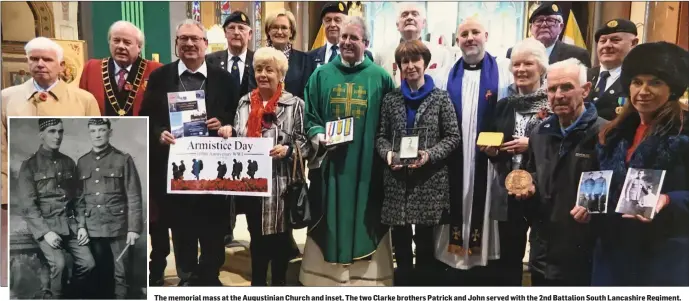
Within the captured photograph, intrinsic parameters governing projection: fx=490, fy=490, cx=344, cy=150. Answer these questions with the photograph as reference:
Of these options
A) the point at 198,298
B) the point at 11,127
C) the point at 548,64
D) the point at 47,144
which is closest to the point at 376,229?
the point at 198,298

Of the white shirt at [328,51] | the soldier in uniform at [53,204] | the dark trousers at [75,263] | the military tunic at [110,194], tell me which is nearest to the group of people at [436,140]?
the white shirt at [328,51]

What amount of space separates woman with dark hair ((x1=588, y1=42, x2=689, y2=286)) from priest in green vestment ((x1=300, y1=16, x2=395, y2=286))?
964 millimetres

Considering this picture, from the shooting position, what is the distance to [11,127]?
7.79 ft

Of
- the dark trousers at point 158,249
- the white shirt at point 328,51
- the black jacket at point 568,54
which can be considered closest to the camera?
the black jacket at point 568,54

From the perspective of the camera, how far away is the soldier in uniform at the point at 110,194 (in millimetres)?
2414

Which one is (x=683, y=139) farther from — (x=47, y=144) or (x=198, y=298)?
(x=47, y=144)

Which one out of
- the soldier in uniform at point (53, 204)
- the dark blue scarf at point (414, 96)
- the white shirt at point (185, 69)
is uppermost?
the white shirt at point (185, 69)

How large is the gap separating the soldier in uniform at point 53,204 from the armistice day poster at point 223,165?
54 centimetres

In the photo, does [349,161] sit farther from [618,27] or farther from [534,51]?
[618,27]

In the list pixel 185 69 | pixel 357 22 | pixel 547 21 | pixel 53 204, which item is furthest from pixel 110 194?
pixel 547 21

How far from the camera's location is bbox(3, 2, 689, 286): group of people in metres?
2.22

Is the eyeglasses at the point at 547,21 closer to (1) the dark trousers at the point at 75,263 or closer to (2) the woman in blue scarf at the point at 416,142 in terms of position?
(2) the woman in blue scarf at the point at 416,142

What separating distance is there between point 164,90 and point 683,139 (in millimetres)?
2371

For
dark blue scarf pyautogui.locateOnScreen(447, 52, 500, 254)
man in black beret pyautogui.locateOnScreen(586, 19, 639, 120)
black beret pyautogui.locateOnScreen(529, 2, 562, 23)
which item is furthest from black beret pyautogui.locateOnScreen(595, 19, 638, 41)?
dark blue scarf pyautogui.locateOnScreen(447, 52, 500, 254)
